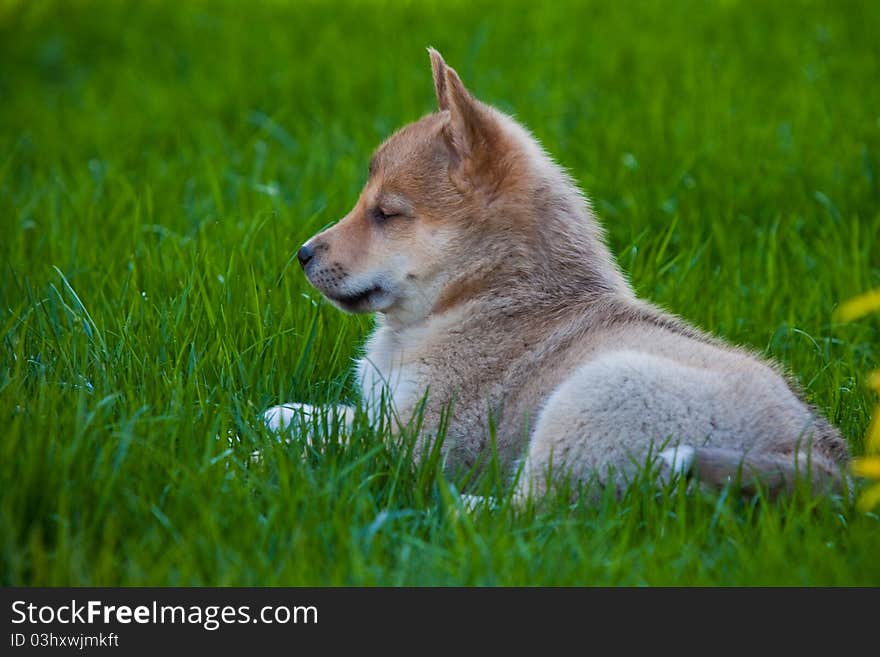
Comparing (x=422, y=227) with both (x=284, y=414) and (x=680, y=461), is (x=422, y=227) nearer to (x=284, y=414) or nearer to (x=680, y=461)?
(x=284, y=414)

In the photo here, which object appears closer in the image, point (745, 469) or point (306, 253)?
point (745, 469)

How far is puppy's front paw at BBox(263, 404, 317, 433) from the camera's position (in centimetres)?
402

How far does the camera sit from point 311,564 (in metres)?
3.21

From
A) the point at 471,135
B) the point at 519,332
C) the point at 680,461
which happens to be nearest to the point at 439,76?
the point at 471,135

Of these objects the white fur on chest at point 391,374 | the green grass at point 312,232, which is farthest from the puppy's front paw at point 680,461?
the white fur on chest at point 391,374

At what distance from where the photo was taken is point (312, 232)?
20.0 feet

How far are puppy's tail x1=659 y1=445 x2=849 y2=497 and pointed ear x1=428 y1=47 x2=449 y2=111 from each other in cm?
176

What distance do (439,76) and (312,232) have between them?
1.59 m

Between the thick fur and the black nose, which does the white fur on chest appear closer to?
the thick fur

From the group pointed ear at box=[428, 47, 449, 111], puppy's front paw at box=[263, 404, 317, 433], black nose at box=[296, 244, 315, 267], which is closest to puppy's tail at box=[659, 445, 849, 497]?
puppy's front paw at box=[263, 404, 317, 433]

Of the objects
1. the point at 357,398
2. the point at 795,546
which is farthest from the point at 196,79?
the point at 795,546

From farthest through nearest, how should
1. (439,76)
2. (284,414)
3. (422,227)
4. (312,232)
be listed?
(312,232)
(439,76)
(422,227)
(284,414)

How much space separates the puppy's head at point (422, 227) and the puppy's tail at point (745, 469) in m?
1.24

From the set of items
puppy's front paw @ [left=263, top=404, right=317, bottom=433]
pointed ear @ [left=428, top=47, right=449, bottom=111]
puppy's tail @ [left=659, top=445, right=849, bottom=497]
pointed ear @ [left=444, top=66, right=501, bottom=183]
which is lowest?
puppy's front paw @ [left=263, top=404, right=317, bottom=433]
